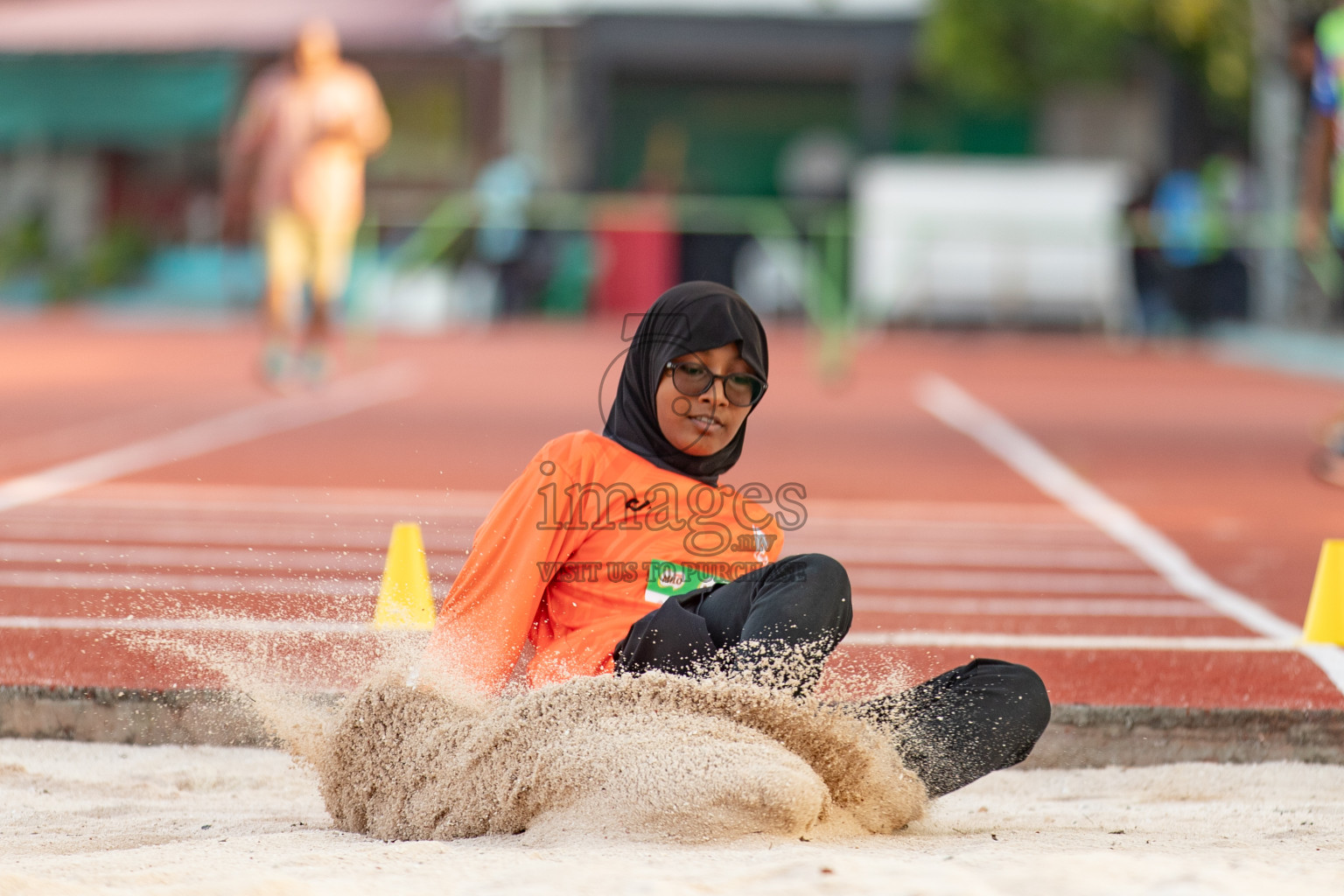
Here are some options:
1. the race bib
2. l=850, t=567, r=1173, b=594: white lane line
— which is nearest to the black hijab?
the race bib

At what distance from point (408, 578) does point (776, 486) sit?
161 inches

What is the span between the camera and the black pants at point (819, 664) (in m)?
3.53

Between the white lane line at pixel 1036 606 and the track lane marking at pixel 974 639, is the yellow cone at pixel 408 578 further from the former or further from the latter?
the white lane line at pixel 1036 606

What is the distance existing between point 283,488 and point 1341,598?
16.9 feet

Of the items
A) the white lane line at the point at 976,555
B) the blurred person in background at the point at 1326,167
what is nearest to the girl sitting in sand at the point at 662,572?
the white lane line at the point at 976,555

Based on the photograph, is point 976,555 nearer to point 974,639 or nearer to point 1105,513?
point 1105,513

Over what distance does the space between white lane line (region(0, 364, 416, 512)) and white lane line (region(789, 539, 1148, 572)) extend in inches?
149

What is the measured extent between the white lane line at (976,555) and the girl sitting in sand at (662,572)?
3249 mm

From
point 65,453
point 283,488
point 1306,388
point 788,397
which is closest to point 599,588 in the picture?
point 283,488

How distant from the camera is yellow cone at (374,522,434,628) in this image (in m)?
5.14

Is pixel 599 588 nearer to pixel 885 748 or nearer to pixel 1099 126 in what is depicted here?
pixel 885 748

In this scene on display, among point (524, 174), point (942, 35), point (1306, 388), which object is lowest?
point (1306, 388)

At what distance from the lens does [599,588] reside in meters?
3.87

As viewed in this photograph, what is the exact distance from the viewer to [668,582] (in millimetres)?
3896
